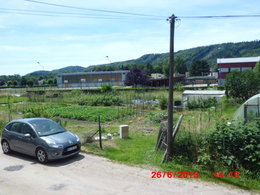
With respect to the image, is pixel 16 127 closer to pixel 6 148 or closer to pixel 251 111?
pixel 6 148

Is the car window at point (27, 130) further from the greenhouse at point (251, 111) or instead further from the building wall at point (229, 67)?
the building wall at point (229, 67)

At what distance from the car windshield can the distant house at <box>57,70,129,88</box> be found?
68465 millimetres

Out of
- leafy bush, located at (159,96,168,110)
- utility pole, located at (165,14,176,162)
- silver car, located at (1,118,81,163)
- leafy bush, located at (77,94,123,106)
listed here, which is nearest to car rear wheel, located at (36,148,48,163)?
silver car, located at (1,118,81,163)

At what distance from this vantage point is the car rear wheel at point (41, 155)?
7.78 m

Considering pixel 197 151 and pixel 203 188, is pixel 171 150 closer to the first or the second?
pixel 197 151

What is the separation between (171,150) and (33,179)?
4.45m

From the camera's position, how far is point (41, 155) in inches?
311

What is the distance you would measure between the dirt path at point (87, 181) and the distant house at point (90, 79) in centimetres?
6992

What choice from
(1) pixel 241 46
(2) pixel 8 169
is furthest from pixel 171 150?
(1) pixel 241 46

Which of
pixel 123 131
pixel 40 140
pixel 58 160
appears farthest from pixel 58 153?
pixel 123 131

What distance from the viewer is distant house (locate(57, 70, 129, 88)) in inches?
3073

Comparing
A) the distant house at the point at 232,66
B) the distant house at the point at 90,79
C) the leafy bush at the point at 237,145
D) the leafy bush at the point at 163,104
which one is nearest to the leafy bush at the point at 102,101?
the leafy bush at the point at 163,104

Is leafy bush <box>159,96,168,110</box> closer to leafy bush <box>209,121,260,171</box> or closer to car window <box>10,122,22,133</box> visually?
leafy bush <box>209,121,260,171</box>

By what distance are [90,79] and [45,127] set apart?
7272 cm
